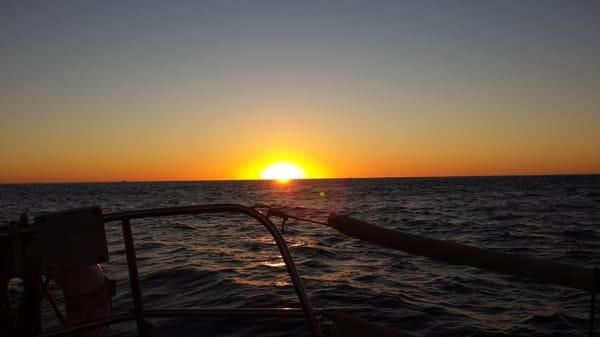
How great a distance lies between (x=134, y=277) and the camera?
266 centimetres

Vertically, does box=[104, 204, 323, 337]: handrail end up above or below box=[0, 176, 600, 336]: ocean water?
above

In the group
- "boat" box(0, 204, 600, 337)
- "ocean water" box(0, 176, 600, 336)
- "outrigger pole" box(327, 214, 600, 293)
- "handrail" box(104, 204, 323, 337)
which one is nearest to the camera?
"outrigger pole" box(327, 214, 600, 293)

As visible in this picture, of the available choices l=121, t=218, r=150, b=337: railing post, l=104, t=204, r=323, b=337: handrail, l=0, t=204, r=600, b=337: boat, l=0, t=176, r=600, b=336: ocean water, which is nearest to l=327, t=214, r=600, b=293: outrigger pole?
l=0, t=204, r=600, b=337: boat

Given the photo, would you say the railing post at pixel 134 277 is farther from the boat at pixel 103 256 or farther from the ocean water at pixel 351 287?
the ocean water at pixel 351 287

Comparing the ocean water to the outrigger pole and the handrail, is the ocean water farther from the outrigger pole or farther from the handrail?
the outrigger pole

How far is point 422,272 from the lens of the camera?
9.92 m

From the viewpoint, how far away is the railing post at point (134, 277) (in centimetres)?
258

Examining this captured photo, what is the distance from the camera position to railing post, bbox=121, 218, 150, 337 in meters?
2.58

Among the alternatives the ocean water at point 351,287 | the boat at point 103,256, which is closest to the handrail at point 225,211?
the boat at point 103,256

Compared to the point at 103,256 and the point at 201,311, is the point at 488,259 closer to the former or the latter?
the point at 201,311

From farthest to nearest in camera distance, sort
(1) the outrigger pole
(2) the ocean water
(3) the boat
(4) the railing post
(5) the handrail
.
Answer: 1. (2) the ocean water
2. (4) the railing post
3. (5) the handrail
4. (3) the boat
5. (1) the outrigger pole

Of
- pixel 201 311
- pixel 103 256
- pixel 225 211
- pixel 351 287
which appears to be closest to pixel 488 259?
pixel 225 211

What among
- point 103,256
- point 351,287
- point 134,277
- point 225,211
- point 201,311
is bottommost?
point 351,287

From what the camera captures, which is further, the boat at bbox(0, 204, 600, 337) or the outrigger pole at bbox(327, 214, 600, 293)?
the boat at bbox(0, 204, 600, 337)
